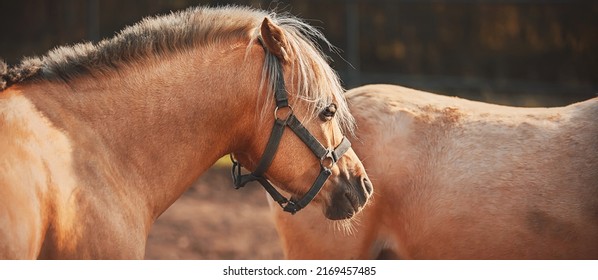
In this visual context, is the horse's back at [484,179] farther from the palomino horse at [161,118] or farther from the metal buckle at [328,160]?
the metal buckle at [328,160]

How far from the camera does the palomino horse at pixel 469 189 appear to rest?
409cm

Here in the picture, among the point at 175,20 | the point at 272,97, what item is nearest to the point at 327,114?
the point at 272,97

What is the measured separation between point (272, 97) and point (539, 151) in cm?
165

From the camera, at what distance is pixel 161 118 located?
10.8 ft

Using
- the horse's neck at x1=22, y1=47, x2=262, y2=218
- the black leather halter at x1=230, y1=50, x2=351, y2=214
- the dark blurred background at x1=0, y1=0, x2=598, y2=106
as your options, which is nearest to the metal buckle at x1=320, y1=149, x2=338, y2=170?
the black leather halter at x1=230, y1=50, x2=351, y2=214

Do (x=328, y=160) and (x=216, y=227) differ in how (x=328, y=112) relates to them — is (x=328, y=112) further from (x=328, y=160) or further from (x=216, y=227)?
(x=216, y=227)

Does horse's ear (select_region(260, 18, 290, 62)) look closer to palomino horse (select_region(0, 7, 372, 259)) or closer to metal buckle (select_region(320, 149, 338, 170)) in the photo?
palomino horse (select_region(0, 7, 372, 259))

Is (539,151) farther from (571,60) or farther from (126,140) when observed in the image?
(571,60)

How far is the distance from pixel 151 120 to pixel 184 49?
13.7 inches

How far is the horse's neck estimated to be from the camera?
3150 millimetres

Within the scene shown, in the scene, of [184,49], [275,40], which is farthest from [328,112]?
[184,49]

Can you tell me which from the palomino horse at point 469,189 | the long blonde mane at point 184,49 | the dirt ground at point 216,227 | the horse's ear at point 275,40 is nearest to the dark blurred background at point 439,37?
the dirt ground at point 216,227

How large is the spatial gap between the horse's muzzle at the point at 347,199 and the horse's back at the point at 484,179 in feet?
2.29

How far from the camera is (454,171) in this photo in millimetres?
4203
